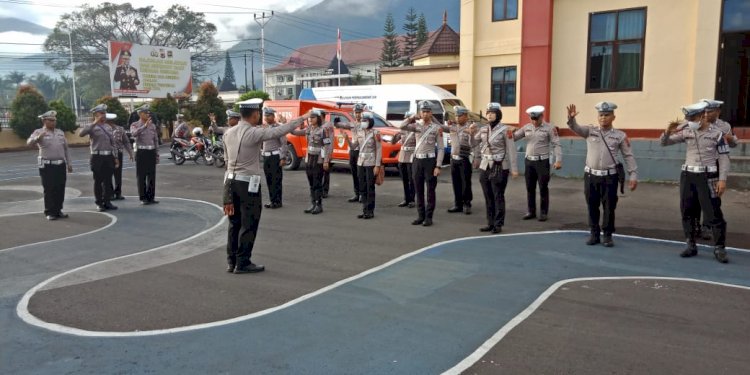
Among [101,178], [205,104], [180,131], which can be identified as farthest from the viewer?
[205,104]

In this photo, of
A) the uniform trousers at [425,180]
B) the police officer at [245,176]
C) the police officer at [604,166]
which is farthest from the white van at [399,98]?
the police officer at [245,176]

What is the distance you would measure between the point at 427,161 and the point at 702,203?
4.24m

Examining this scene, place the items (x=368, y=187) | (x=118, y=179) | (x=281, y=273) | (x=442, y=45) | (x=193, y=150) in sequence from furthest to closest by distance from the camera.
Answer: (x=442, y=45) → (x=193, y=150) → (x=118, y=179) → (x=368, y=187) → (x=281, y=273)

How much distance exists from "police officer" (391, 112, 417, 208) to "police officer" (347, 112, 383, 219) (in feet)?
1.41

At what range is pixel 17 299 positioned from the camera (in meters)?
6.09

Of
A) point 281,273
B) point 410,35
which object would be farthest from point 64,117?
point 410,35

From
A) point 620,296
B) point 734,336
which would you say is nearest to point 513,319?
point 620,296

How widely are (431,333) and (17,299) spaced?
178 inches

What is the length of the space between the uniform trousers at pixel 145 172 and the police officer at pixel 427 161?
6.09 meters

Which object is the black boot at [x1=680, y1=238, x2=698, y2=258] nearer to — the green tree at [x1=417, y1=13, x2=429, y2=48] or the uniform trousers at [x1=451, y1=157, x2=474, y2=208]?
the uniform trousers at [x1=451, y1=157, x2=474, y2=208]

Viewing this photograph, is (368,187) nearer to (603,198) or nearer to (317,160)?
(317,160)

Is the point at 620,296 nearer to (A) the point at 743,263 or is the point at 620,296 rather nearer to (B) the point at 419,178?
(A) the point at 743,263

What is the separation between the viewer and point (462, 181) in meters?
11.1

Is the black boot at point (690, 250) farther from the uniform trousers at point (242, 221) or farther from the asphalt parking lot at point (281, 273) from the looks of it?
the uniform trousers at point (242, 221)
